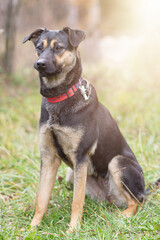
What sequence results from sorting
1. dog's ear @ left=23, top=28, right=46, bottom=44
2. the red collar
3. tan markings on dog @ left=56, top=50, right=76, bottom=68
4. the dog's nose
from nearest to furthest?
the dog's nose → tan markings on dog @ left=56, top=50, right=76, bottom=68 → the red collar → dog's ear @ left=23, top=28, right=46, bottom=44

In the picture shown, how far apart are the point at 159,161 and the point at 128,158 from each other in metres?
1.26

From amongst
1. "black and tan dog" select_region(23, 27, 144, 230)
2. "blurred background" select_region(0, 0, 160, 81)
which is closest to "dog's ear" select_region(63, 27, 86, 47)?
"black and tan dog" select_region(23, 27, 144, 230)

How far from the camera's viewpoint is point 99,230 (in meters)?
2.39

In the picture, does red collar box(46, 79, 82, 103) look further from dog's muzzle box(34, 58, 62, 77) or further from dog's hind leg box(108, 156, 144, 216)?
dog's hind leg box(108, 156, 144, 216)

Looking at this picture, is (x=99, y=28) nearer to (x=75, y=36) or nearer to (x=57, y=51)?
(x=75, y=36)

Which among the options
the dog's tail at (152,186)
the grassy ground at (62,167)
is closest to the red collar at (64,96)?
the grassy ground at (62,167)

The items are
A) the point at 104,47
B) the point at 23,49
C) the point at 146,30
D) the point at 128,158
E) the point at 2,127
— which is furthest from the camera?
the point at 104,47

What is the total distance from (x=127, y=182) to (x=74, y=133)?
825mm

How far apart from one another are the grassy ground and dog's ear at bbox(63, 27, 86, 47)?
5.35 ft

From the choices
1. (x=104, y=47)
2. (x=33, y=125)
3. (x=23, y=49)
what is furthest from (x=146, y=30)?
(x=33, y=125)

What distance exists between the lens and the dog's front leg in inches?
102

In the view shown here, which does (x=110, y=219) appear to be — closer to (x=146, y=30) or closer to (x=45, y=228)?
(x=45, y=228)

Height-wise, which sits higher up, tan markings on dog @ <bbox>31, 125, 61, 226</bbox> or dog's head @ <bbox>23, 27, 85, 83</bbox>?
dog's head @ <bbox>23, 27, 85, 83</bbox>

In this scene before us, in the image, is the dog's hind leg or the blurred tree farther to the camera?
the blurred tree
